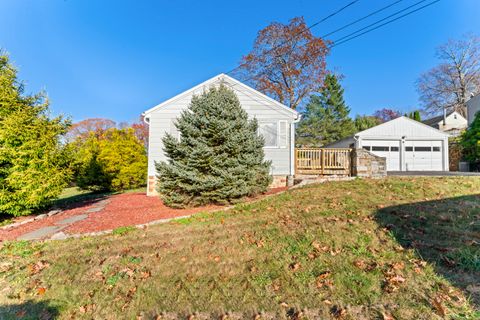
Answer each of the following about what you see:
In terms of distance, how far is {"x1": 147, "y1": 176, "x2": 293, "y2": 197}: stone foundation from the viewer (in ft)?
34.0

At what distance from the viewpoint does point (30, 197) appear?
6641 millimetres

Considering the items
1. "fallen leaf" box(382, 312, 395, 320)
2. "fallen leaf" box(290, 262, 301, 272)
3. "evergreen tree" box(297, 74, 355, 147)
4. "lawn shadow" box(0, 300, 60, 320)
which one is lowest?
"lawn shadow" box(0, 300, 60, 320)

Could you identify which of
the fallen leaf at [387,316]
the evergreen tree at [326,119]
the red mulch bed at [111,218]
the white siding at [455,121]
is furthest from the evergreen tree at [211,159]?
the white siding at [455,121]

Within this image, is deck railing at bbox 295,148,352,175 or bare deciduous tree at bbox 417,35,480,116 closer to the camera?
deck railing at bbox 295,148,352,175

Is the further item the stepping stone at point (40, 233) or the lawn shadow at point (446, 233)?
the stepping stone at point (40, 233)

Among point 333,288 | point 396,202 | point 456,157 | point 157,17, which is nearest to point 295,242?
point 333,288

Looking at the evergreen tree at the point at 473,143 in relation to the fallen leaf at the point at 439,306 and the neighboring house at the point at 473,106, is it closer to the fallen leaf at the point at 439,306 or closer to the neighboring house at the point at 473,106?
the neighboring house at the point at 473,106

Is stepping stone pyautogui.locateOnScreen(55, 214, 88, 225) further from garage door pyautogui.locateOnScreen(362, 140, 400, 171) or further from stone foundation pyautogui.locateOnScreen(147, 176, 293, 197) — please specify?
garage door pyautogui.locateOnScreen(362, 140, 400, 171)

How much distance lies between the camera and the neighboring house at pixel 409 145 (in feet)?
53.6

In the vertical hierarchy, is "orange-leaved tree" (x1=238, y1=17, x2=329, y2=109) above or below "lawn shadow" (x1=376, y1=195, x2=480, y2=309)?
above

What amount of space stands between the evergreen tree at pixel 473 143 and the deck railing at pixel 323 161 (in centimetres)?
1160

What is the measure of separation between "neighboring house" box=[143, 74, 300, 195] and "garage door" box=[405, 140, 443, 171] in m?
11.3

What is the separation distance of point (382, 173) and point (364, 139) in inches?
310

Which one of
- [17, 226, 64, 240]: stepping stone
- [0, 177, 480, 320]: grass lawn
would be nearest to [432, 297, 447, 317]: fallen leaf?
[0, 177, 480, 320]: grass lawn
